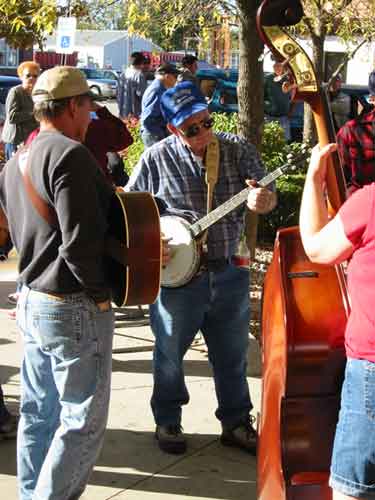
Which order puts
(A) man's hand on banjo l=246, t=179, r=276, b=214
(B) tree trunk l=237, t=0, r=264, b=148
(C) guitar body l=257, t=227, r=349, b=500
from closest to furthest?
1. (C) guitar body l=257, t=227, r=349, b=500
2. (A) man's hand on banjo l=246, t=179, r=276, b=214
3. (B) tree trunk l=237, t=0, r=264, b=148

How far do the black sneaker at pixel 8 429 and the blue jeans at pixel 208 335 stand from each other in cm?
66

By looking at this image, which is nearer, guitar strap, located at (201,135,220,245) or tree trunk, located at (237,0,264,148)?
guitar strap, located at (201,135,220,245)

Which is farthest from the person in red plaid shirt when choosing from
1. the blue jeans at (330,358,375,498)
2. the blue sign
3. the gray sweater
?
the blue sign

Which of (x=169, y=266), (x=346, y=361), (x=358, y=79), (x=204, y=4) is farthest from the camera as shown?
(x=358, y=79)

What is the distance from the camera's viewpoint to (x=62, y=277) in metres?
3.27

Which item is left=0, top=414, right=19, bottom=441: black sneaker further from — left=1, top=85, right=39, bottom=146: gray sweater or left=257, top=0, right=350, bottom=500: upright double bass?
left=1, top=85, right=39, bottom=146: gray sweater

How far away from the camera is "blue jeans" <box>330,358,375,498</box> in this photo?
2656 millimetres

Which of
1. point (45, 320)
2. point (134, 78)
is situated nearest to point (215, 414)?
point (45, 320)

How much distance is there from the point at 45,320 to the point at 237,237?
141 cm

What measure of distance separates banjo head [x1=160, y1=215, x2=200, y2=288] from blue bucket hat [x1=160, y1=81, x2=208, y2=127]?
47 cm

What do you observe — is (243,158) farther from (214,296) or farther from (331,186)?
(331,186)

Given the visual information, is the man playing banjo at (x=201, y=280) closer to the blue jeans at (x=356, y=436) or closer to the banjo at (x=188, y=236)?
the banjo at (x=188, y=236)

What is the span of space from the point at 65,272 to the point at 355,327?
1.06 metres

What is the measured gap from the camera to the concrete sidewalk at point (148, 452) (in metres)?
4.11
